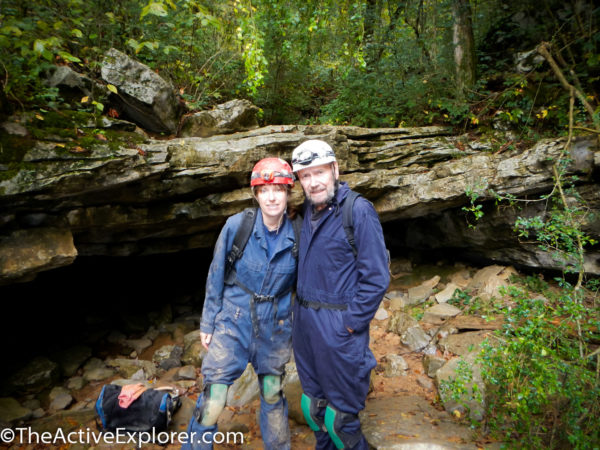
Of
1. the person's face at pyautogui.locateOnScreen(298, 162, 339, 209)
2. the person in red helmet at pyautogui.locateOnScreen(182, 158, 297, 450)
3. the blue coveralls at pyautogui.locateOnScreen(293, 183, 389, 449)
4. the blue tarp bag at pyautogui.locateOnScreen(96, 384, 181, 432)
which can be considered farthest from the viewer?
the blue tarp bag at pyautogui.locateOnScreen(96, 384, 181, 432)

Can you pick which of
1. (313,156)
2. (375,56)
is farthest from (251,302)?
(375,56)

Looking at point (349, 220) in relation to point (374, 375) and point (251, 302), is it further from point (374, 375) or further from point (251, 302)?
point (374, 375)

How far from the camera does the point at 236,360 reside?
9.88ft

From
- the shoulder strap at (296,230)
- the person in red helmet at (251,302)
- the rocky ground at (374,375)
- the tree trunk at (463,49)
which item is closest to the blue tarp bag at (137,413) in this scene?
the rocky ground at (374,375)

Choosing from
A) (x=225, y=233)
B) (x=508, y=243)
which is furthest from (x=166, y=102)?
(x=508, y=243)

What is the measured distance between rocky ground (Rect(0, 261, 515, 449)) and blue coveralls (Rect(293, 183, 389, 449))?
120 centimetres

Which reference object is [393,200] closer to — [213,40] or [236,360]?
[236,360]

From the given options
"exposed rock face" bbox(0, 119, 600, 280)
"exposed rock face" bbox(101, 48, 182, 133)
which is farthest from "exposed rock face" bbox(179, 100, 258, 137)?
"exposed rock face" bbox(0, 119, 600, 280)

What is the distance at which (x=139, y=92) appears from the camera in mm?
5441

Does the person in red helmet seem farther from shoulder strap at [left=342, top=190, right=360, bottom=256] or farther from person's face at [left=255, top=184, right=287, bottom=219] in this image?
shoulder strap at [left=342, top=190, right=360, bottom=256]

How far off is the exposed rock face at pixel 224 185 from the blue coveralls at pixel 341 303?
9.03 ft

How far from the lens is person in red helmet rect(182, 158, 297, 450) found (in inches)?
116

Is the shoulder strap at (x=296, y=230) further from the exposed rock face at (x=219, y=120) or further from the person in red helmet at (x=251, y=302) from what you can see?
the exposed rock face at (x=219, y=120)

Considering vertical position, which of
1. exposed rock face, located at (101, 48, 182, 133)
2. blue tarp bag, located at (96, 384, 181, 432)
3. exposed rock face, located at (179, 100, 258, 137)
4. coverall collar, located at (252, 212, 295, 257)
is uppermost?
exposed rock face, located at (101, 48, 182, 133)
